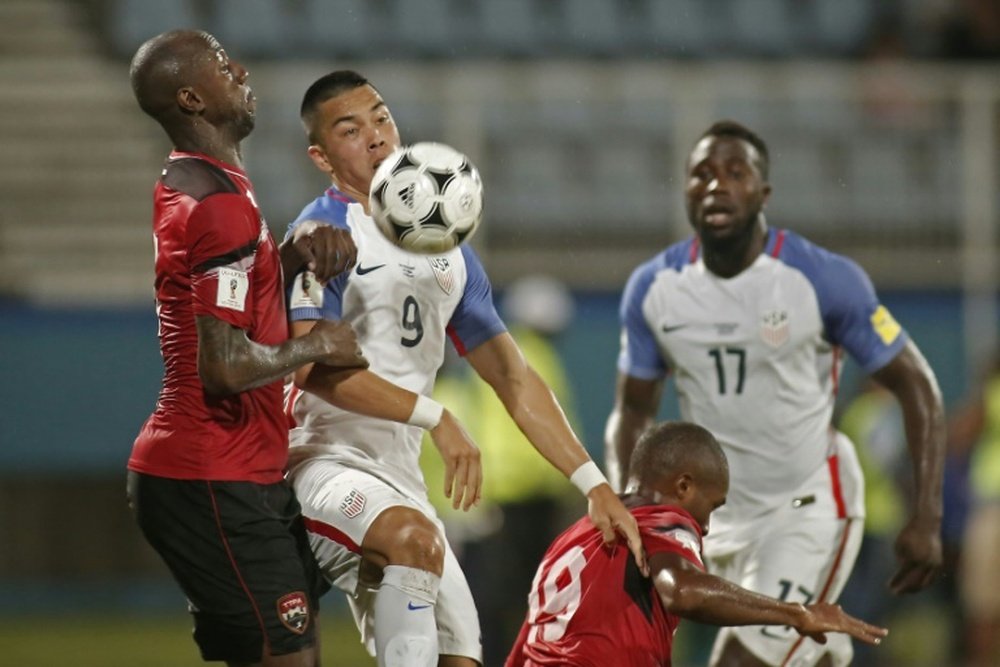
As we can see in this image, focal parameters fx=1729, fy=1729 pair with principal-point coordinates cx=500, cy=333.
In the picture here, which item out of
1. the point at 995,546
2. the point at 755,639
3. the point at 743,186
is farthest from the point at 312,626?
the point at 995,546

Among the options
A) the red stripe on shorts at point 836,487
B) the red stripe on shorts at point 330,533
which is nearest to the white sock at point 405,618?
the red stripe on shorts at point 330,533

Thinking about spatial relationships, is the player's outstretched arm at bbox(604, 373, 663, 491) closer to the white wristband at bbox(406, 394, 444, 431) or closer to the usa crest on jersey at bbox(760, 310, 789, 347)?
the usa crest on jersey at bbox(760, 310, 789, 347)

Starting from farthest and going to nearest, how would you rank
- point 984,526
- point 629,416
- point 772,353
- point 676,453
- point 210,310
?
point 984,526 < point 629,416 < point 772,353 < point 676,453 < point 210,310

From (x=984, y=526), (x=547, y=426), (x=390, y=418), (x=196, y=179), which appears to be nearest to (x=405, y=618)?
(x=390, y=418)

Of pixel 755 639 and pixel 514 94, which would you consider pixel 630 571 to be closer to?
pixel 755 639

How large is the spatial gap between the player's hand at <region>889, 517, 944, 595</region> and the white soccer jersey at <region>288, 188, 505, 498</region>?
1888 millimetres

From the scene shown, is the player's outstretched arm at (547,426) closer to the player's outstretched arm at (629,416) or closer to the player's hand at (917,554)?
the player's outstretched arm at (629,416)

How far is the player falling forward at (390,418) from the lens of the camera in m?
5.14

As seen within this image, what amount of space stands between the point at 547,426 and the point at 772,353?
141cm

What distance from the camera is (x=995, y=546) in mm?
11023

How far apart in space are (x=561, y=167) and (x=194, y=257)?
9059 millimetres

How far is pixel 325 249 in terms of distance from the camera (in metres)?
5.24

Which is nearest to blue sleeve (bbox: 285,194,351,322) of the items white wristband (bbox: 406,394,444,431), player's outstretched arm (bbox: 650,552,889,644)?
white wristband (bbox: 406,394,444,431)

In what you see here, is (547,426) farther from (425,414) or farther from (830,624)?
(830,624)
